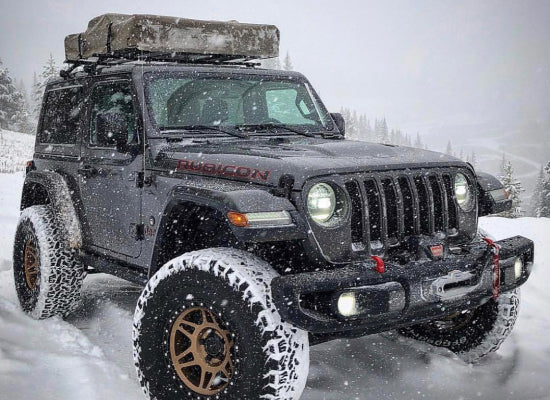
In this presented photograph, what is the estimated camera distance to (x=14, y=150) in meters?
33.4

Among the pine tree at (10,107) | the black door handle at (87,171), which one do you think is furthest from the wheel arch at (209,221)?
the pine tree at (10,107)

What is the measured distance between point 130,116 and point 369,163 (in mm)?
1906

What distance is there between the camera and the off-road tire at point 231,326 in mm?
2922

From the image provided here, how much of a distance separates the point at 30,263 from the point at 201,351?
2927 millimetres

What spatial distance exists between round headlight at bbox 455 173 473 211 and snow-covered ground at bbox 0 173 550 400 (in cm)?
119

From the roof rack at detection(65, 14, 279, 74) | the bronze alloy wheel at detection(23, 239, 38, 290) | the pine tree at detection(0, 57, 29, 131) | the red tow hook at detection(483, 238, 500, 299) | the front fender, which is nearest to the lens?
the front fender

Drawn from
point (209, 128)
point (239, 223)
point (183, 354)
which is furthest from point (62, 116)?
point (239, 223)

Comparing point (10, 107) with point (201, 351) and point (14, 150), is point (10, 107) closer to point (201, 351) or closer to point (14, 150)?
point (14, 150)

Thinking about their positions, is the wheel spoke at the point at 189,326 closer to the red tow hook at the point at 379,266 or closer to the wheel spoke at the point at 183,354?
the wheel spoke at the point at 183,354

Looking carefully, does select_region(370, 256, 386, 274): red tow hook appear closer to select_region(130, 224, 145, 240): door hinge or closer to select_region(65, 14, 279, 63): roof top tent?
select_region(130, 224, 145, 240): door hinge

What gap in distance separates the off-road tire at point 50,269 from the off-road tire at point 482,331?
3.02 meters

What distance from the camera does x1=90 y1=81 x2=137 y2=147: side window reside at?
4379 millimetres

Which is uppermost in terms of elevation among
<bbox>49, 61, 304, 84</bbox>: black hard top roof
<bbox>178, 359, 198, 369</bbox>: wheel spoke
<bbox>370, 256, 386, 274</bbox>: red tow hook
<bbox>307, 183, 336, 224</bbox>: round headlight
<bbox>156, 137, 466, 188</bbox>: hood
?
<bbox>49, 61, 304, 84</bbox>: black hard top roof

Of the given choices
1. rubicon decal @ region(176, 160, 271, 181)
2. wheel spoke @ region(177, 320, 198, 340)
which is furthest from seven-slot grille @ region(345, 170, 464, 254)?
wheel spoke @ region(177, 320, 198, 340)
